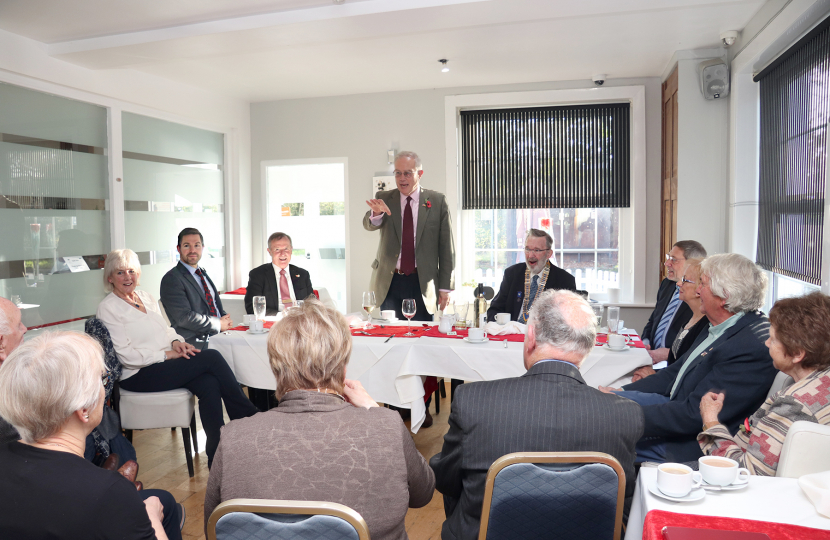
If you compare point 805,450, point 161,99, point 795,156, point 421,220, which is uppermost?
point 161,99

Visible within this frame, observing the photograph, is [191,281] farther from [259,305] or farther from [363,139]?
[363,139]

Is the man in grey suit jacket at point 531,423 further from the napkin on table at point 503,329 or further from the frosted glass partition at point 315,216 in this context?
the frosted glass partition at point 315,216

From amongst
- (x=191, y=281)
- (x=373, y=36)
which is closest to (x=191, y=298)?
(x=191, y=281)

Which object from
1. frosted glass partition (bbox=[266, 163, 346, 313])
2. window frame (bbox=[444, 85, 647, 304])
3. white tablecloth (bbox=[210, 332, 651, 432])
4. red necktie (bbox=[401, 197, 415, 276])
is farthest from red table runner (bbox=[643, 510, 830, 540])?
frosted glass partition (bbox=[266, 163, 346, 313])

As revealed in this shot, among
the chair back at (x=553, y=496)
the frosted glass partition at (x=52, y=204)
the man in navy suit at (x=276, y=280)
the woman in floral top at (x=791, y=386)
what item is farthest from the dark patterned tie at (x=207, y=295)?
the woman in floral top at (x=791, y=386)

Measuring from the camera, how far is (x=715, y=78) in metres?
4.45

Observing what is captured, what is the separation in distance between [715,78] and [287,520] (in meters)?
4.58

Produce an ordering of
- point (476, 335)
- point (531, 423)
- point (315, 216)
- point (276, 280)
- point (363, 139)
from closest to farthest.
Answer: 1. point (531, 423)
2. point (476, 335)
3. point (276, 280)
4. point (363, 139)
5. point (315, 216)

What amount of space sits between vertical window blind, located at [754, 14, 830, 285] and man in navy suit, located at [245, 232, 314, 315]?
3179 millimetres

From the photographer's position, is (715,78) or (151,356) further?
(715,78)

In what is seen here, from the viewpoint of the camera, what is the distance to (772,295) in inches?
161

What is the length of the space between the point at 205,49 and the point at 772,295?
4.39m

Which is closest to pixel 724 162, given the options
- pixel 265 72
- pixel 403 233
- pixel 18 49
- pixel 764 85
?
pixel 764 85

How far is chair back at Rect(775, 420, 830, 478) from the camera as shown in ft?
4.63
